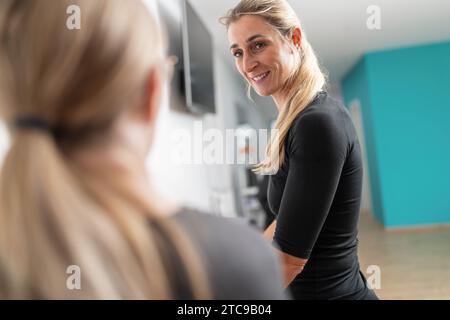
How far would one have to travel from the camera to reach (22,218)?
34 cm

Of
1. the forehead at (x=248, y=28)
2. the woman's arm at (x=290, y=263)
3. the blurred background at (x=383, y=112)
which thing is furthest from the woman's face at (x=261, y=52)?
the woman's arm at (x=290, y=263)

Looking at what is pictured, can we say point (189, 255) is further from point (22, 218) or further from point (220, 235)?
point (22, 218)

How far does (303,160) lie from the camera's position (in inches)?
22.1

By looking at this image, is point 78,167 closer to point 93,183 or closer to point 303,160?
point 93,183

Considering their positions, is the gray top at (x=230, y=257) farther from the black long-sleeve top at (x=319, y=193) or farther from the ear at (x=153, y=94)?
the black long-sleeve top at (x=319, y=193)

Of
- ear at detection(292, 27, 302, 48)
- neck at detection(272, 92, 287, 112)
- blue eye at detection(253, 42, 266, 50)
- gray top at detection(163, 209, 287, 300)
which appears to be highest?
ear at detection(292, 27, 302, 48)

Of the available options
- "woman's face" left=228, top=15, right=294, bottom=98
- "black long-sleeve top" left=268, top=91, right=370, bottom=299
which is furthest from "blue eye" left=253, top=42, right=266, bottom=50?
"black long-sleeve top" left=268, top=91, right=370, bottom=299

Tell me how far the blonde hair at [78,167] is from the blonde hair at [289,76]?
0.32m

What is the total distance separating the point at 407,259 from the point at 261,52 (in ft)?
3.73

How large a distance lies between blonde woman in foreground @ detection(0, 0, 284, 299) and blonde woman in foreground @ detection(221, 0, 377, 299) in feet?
0.74

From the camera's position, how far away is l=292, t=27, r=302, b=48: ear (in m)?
0.69

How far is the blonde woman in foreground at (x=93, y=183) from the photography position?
34cm

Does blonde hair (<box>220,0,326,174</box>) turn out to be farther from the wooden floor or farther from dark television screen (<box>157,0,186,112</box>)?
dark television screen (<box>157,0,186,112</box>)
